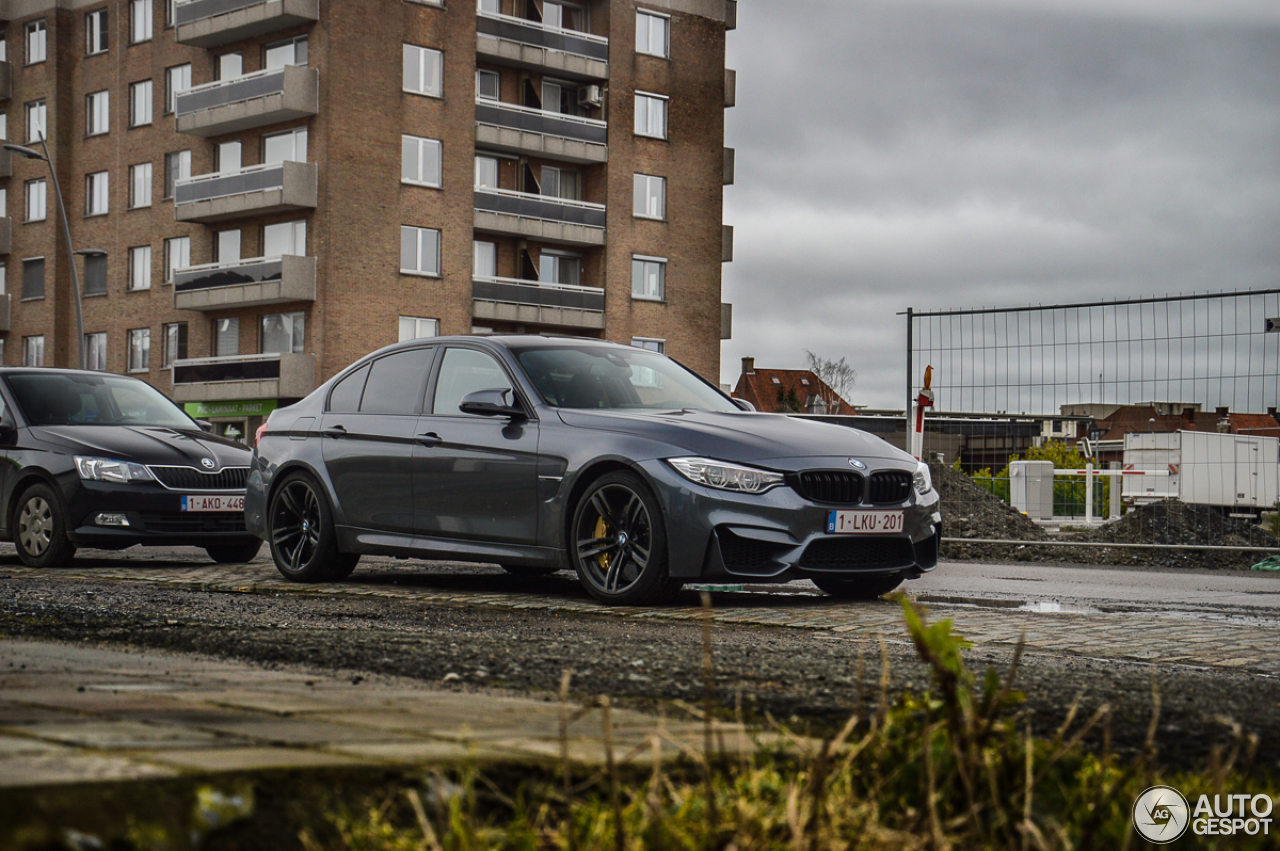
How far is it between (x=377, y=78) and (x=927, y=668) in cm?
4488

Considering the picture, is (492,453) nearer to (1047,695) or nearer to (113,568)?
(113,568)

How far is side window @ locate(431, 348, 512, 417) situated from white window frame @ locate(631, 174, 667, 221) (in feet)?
145

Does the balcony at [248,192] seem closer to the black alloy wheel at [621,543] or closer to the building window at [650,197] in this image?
the building window at [650,197]

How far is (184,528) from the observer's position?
38.8 feet

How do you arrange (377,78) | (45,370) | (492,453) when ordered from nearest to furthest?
1. (492,453)
2. (45,370)
3. (377,78)

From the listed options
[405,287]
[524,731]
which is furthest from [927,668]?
[405,287]

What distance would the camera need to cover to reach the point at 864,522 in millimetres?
A: 8180

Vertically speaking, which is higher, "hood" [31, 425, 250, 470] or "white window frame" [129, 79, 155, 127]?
"white window frame" [129, 79, 155, 127]

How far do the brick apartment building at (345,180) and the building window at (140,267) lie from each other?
116 mm

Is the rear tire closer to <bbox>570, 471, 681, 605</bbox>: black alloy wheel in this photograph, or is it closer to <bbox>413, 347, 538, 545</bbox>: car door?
<bbox>570, 471, 681, 605</bbox>: black alloy wheel

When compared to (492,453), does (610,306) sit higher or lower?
higher

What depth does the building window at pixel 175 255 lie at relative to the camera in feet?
166

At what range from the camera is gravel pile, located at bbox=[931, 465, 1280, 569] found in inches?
599

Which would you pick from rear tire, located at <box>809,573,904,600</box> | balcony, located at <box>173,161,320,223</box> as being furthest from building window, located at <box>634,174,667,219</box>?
rear tire, located at <box>809,573,904,600</box>
